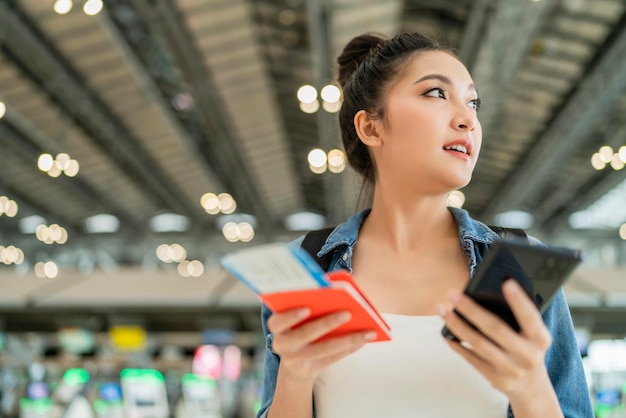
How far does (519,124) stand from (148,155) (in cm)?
824

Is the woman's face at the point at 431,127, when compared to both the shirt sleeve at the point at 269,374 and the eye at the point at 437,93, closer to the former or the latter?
the eye at the point at 437,93

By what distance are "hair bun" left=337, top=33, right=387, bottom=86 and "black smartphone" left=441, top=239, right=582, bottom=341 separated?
3.26ft

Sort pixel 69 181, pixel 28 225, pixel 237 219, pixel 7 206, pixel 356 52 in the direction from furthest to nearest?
pixel 28 225, pixel 237 219, pixel 7 206, pixel 69 181, pixel 356 52

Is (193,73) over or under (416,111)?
over

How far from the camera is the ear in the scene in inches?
69.1

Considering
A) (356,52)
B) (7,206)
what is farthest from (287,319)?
(7,206)

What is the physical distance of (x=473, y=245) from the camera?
5.16 feet

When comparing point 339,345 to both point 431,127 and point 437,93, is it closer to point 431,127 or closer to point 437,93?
point 431,127

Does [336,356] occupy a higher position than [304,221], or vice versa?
[304,221]

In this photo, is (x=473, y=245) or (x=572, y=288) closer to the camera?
A: (x=473, y=245)

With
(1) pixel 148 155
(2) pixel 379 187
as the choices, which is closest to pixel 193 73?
(1) pixel 148 155

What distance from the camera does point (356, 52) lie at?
2.00m

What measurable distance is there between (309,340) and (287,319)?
5 cm

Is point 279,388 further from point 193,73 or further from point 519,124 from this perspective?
point 519,124
